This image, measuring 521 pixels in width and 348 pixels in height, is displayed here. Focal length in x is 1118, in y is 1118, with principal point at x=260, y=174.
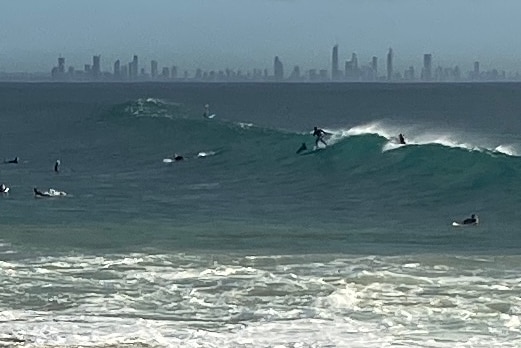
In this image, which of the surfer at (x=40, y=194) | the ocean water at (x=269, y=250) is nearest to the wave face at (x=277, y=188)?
the ocean water at (x=269, y=250)

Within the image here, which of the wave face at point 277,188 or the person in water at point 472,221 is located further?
the person in water at point 472,221

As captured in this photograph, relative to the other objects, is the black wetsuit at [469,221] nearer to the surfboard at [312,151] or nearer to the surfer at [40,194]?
the surfer at [40,194]

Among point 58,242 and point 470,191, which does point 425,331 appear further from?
point 470,191

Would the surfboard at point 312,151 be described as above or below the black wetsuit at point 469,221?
above

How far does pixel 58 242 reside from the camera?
78.3ft

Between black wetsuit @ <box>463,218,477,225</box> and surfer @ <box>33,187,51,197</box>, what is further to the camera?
surfer @ <box>33,187,51,197</box>

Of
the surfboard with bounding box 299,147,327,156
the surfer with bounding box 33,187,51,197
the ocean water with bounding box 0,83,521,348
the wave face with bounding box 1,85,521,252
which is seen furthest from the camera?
the surfboard with bounding box 299,147,327,156

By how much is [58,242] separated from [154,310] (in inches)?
325

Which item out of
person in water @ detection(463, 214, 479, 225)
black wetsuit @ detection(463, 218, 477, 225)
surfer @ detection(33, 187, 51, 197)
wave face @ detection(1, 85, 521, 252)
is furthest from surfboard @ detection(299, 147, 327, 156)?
black wetsuit @ detection(463, 218, 477, 225)

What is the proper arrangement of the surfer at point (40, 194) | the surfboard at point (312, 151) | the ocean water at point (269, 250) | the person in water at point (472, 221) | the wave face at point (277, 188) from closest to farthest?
the ocean water at point (269, 250) → the wave face at point (277, 188) → the person in water at point (472, 221) → the surfer at point (40, 194) → the surfboard at point (312, 151)

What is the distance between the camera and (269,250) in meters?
22.5

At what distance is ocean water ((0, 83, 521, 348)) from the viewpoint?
1489cm

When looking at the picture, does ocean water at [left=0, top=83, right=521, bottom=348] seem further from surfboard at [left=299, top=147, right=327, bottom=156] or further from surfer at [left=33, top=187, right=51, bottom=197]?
surfer at [left=33, top=187, right=51, bottom=197]

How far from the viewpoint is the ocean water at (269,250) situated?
14.9 m
